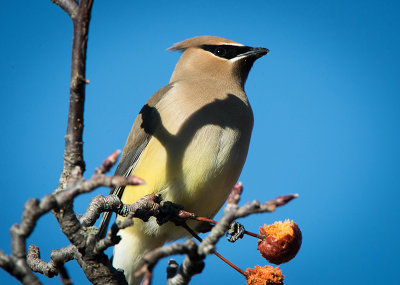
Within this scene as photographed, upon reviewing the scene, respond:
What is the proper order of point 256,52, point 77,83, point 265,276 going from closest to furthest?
point 77,83
point 265,276
point 256,52

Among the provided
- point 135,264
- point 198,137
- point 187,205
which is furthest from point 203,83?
point 135,264

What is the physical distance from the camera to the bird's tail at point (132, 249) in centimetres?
353

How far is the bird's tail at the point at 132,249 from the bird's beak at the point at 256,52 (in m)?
1.57

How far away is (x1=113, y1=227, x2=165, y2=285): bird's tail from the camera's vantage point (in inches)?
139

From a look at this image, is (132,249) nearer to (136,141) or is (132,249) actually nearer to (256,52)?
(136,141)

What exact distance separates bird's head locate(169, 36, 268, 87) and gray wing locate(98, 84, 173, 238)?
401 mm

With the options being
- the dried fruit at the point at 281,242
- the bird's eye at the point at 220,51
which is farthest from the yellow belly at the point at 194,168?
the bird's eye at the point at 220,51

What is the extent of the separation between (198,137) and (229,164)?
275 millimetres

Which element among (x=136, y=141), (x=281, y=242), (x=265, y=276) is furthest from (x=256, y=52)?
(x=265, y=276)

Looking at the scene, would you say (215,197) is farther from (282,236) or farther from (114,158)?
(114,158)

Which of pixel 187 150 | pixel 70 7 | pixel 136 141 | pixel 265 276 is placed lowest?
pixel 265 276

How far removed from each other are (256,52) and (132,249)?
1747 mm

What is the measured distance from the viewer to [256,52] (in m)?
3.88

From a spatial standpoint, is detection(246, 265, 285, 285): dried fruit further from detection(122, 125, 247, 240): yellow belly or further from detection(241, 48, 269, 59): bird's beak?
detection(241, 48, 269, 59): bird's beak
